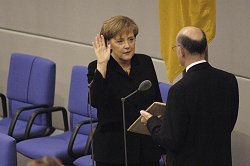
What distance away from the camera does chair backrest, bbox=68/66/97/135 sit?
500 cm

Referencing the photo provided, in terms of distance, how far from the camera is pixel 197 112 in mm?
2941

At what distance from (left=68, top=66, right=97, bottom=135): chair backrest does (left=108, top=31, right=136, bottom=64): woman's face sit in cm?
163

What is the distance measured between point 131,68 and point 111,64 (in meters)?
0.12

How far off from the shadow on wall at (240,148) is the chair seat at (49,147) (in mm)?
1146

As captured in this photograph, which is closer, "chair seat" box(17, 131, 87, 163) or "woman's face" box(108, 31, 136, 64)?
"woman's face" box(108, 31, 136, 64)

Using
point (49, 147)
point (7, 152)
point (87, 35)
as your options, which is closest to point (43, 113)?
point (49, 147)

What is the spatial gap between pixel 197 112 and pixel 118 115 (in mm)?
542

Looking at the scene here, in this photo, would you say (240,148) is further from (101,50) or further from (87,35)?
(87,35)

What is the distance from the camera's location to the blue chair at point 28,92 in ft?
17.0

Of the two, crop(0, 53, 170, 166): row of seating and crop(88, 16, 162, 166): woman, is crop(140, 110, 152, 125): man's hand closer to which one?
crop(88, 16, 162, 166): woman

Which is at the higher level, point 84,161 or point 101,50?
point 101,50

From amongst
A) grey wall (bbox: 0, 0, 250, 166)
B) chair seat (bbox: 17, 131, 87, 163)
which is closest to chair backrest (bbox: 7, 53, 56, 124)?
chair seat (bbox: 17, 131, 87, 163)

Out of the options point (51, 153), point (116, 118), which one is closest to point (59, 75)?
point (51, 153)

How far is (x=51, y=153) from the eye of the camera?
4.67m
